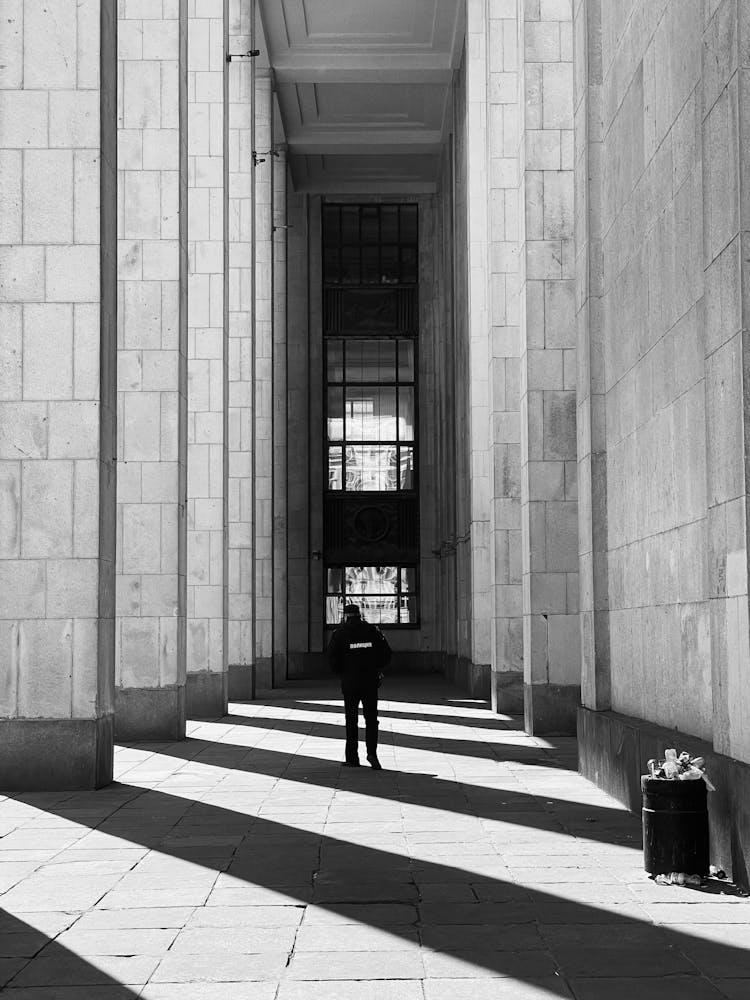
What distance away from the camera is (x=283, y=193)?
1626 inches

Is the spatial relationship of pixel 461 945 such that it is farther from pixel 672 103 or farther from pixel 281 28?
pixel 281 28

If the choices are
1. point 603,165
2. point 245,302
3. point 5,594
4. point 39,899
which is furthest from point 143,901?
point 245,302

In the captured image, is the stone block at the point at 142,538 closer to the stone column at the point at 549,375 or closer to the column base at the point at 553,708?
the stone column at the point at 549,375

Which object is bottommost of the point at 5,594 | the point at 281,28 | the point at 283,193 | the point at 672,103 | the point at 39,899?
the point at 39,899

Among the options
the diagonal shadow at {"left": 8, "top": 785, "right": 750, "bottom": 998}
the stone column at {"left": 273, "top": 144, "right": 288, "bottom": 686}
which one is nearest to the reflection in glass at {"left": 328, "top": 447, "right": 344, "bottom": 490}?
the stone column at {"left": 273, "top": 144, "right": 288, "bottom": 686}

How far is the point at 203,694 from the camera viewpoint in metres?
23.5

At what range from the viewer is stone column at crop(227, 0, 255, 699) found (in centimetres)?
2895

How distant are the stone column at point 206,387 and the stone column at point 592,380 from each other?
10.0 metres

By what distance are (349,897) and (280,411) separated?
114 feet

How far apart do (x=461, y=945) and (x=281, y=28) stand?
106 ft

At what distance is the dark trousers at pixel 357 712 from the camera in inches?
599

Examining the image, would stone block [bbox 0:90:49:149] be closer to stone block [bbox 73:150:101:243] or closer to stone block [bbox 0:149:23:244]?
stone block [bbox 0:149:23:244]

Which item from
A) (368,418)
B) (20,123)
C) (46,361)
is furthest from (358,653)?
(368,418)

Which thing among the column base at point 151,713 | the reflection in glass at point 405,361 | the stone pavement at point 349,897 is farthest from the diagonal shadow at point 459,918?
the reflection in glass at point 405,361
